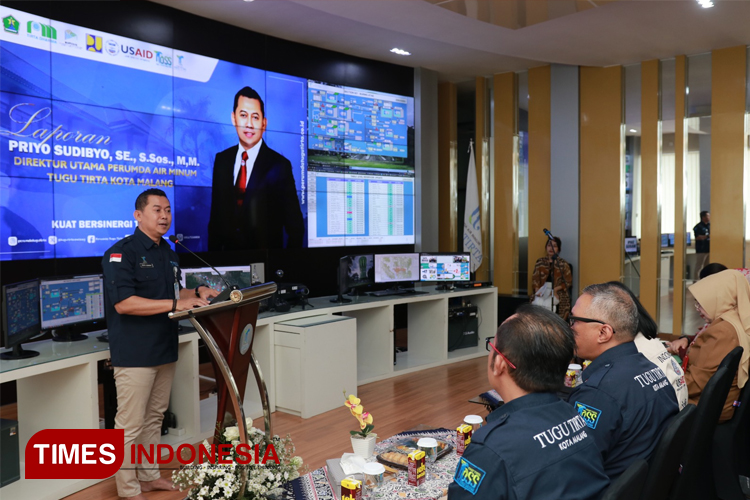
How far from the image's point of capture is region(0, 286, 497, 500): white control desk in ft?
10.7

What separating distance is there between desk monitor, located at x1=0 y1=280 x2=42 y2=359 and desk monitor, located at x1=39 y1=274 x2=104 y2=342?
45 millimetres

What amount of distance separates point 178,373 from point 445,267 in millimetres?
3429

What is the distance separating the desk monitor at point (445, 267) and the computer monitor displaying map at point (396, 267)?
0.14 m

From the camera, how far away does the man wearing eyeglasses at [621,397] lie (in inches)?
75.7

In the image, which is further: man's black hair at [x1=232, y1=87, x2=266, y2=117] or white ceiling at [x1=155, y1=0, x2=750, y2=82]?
man's black hair at [x1=232, y1=87, x2=266, y2=117]

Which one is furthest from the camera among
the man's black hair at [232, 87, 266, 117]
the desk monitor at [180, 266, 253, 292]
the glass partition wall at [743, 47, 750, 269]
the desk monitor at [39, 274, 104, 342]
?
the glass partition wall at [743, 47, 750, 269]

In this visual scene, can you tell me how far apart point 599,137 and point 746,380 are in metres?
5.61

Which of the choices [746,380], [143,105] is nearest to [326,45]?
[143,105]

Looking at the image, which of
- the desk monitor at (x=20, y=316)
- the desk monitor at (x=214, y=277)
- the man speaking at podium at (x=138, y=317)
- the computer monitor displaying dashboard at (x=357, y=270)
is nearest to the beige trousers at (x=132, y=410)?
the man speaking at podium at (x=138, y=317)

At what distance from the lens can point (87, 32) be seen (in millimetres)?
5062

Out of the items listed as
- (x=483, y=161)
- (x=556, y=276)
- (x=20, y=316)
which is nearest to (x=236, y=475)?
(x=20, y=316)

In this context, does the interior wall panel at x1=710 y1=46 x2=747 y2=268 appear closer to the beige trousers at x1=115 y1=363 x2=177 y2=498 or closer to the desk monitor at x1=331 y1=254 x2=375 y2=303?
the desk monitor at x1=331 y1=254 x2=375 y2=303

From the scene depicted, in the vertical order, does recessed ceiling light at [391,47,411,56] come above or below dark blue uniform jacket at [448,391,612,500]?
above

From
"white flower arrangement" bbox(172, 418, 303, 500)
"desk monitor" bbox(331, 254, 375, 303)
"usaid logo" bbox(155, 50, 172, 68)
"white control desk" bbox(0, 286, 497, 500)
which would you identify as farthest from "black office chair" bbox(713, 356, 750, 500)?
"usaid logo" bbox(155, 50, 172, 68)
